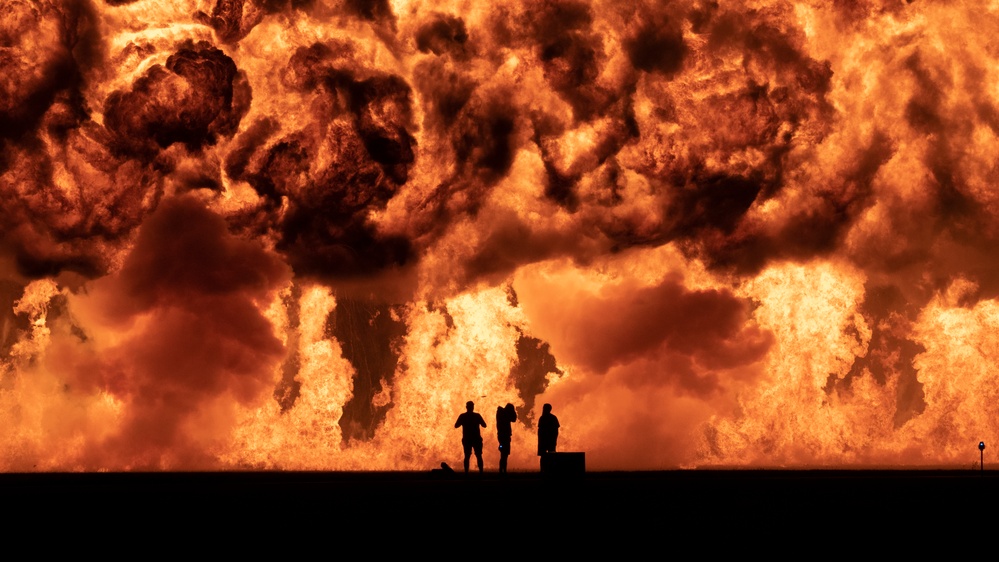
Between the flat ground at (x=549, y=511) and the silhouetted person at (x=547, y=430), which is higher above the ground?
the silhouetted person at (x=547, y=430)

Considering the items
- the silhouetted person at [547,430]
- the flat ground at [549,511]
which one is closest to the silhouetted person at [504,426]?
the silhouetted person at [547,430]

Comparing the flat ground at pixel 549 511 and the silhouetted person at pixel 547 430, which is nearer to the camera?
the flat ground at pixel 549 511

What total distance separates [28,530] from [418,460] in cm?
4178

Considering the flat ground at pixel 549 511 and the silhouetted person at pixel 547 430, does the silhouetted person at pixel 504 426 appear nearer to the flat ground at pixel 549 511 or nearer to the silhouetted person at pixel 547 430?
the silhouetted person at pixel 547 430

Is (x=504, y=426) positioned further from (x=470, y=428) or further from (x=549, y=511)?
(x=549, y=511)

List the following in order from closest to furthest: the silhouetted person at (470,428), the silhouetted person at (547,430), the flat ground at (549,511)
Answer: the flat ground at (549,511), the silhouetted person at (547,430), the silhouetted person at (470,428)

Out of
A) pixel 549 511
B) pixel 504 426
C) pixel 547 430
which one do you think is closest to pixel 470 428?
pixel 504 426

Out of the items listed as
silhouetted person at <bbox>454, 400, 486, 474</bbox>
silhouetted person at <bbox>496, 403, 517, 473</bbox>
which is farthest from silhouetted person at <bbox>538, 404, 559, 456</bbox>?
silhouetted person at <bbox>454, 400, 486, 474</bbox>

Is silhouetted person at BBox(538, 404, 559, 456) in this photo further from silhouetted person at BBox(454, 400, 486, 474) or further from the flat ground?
the flat ground

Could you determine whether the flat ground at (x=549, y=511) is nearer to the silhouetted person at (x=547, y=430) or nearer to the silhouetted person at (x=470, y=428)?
the silhouetted person at (x=547, y=430)

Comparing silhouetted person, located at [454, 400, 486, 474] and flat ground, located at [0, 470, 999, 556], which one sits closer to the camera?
flat ground, located at [0, 470, 999, 556]

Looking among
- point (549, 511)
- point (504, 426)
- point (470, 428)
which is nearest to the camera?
point (549, 511)

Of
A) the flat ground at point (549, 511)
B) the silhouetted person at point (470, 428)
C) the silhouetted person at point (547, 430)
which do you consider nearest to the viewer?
the flat ground at point (549, 511)

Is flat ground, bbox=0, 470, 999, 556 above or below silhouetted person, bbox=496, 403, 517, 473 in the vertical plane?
below
